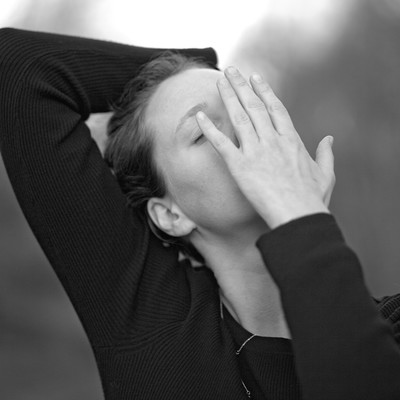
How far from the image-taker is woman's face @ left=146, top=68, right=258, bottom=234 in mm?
1500

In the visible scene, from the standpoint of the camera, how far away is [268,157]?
1320mm

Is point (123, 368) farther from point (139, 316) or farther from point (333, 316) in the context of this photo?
point (333, 316)

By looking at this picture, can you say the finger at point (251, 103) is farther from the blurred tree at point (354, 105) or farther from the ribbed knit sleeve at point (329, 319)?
the blurred tree at point (354, 105)

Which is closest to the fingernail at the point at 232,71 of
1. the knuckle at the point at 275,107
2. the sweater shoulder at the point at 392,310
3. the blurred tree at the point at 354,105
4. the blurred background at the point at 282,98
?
the knuckle at the point at 275,107

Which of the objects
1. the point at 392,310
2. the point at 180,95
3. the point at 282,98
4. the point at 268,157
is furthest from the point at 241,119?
the point at 282,98

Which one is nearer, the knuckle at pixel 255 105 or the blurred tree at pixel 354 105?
the knuckle at pixel 255 105

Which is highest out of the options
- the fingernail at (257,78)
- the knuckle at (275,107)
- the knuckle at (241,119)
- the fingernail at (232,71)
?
the fingernail at (257,78)

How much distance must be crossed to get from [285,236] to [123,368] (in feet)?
1.72

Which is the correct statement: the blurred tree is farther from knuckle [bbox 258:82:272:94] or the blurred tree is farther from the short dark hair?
knuckle [bbox 258:82:272:94]

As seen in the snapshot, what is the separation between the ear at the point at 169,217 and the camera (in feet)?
5.30

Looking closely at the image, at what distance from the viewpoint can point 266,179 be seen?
1283 mm

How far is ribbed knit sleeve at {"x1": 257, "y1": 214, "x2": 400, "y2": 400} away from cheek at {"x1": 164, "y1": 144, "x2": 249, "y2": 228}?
1.13 feet

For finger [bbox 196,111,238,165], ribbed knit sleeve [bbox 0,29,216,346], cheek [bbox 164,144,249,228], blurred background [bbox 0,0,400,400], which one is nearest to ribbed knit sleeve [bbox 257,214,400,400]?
finger [bbox 196,111,238,165]

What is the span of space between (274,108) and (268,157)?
0.14 meters
